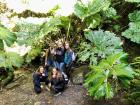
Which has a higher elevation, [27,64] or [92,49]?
[92,49]

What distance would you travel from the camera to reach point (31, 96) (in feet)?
30.0

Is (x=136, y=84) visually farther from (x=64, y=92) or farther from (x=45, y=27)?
(x=45, y=27)

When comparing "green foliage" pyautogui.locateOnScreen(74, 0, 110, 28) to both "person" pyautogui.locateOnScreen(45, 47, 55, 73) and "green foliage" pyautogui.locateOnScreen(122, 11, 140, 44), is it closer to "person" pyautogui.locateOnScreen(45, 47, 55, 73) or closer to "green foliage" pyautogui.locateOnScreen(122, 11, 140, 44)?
"green foliage" pyautogui.locateOnScreen(122, 11, 140, 44)

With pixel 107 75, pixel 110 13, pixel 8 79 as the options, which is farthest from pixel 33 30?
pixel 107 75

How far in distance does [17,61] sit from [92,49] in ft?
8.32

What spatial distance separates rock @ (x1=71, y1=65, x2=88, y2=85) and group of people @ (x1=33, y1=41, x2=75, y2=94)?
0.19 meters

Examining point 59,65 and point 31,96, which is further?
point 59,65

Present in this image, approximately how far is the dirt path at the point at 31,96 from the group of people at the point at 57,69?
0.62 ft

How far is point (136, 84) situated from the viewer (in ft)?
24.3

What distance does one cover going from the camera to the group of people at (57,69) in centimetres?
877

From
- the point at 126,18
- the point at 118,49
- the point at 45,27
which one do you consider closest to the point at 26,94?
the point at 45,27

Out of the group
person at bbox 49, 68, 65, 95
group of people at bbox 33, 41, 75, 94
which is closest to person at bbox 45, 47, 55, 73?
group of people at bbox 33, 41, 75, 94

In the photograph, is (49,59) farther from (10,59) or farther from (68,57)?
(10,59)

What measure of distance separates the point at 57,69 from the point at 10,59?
5.48ft
